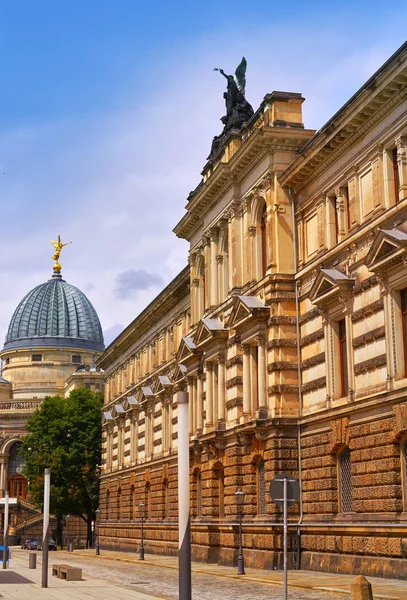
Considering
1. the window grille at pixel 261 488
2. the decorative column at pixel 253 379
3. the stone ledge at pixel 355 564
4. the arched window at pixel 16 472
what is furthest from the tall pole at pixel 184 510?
the arched window at pixel 16 472

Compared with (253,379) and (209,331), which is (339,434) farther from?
(209,331)

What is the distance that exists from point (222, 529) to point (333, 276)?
13.6 meters

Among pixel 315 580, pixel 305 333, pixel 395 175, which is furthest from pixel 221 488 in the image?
pixel 395 175

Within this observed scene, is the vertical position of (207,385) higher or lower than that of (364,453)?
higher

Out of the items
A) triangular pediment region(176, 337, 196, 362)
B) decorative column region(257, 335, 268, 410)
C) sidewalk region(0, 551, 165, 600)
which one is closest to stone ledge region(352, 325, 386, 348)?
decorative column region(257, 335, 268, 410)

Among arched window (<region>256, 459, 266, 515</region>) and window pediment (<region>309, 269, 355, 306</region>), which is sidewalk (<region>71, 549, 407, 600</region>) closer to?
arched window (<region>256, 459, 266, 515</region>)

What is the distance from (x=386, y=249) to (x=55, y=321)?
10047cm

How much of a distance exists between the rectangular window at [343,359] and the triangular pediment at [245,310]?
4.48 metres

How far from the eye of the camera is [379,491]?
28.8 meters

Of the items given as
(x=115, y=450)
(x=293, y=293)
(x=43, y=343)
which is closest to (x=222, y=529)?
(x=293, y=293)

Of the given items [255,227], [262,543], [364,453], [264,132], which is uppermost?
[264,132]

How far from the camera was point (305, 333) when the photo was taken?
117 ft

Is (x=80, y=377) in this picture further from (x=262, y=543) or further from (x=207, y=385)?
(x=262, y=543)

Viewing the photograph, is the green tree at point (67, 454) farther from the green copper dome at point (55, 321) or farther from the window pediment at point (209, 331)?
the window pediment at point (209, 331)
